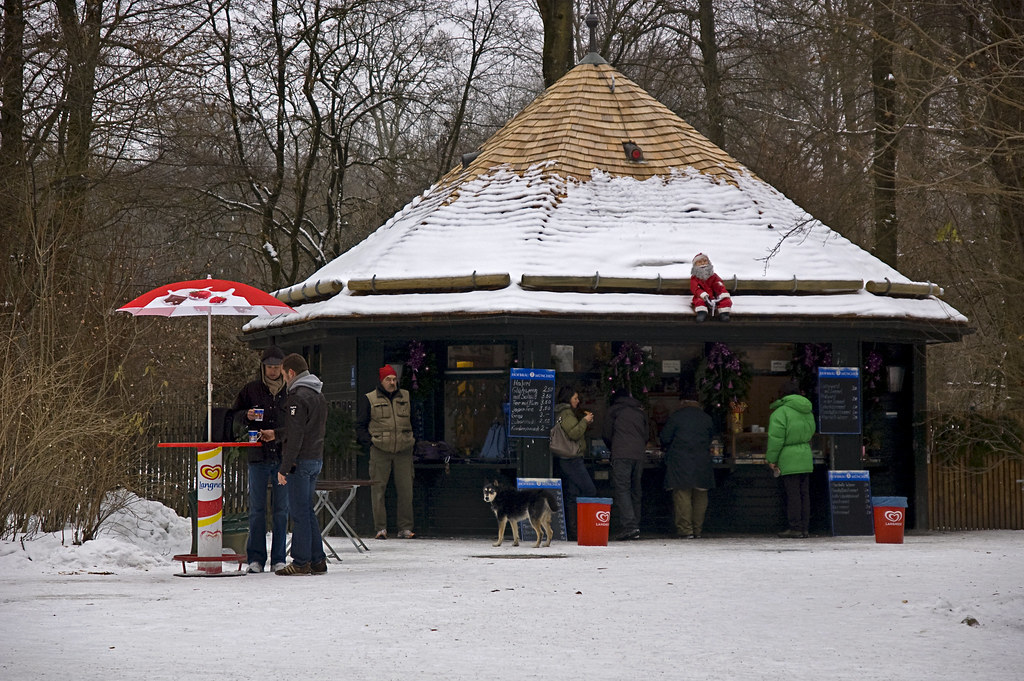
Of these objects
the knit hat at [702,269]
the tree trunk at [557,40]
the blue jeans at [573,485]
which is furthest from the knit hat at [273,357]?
the tree trunk at [557,40]

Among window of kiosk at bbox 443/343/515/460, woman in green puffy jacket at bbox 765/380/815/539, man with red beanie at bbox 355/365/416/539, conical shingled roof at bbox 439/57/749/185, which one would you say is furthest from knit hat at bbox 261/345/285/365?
conical shingled roof at bbox 439/57/749/185

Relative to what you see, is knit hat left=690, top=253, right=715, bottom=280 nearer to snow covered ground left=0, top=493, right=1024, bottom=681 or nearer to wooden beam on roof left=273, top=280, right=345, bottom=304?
snow covered ground left=0, top=493, right=1024, bottom=681

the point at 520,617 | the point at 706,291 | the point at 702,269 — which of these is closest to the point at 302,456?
the point at 520,617

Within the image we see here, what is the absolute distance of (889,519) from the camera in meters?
14.2

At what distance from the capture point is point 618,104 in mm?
18656

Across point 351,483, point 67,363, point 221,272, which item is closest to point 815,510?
point 351,483

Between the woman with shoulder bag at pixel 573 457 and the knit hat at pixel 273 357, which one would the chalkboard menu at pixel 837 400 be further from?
the knit hat at pixel 273 357

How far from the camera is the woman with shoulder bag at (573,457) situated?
1494 cm

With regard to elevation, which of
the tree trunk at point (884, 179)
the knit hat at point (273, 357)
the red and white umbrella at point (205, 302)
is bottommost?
the knit hat at point (273, 357)

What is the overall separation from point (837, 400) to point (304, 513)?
289 inches

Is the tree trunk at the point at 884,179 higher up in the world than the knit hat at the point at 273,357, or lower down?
higher up

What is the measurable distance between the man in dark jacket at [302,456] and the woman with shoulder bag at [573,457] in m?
4.54

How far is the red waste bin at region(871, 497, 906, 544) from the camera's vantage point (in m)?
14.2

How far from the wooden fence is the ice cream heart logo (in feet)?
30.9
